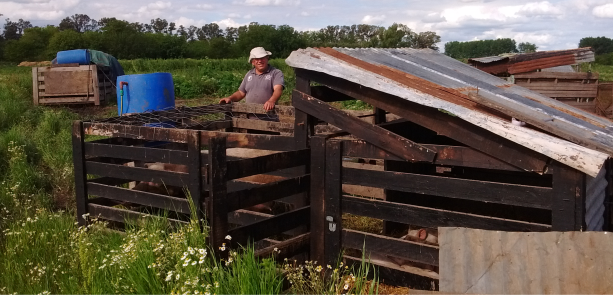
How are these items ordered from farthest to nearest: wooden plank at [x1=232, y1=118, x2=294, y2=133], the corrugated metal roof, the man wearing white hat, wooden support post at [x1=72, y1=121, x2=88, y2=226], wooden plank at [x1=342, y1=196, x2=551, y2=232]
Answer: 1. the man wearing white hat
2. wooden plank at [x1=232, y1=118, x2=294, y2=133]
3. wooden support post at [x1=72, y1=121, x2=88, y2=226]
4. wooden plank at [x1=342, y1=196, x2=551, y2=232]
5. the corrugated metal roof

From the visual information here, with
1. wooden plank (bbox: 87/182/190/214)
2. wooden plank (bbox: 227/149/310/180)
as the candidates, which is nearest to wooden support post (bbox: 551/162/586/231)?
wooden plank (bbox: 227/149/310/180)

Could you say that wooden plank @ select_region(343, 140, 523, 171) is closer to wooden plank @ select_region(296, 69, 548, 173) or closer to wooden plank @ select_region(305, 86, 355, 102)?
wooden plank @ select_region(296, 69, 548, 173)

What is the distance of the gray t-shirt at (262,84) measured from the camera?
7.97 meters

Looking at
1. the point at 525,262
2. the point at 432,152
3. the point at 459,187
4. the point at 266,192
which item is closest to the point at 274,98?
the point at 266,192

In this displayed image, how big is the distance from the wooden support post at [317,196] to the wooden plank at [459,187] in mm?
222

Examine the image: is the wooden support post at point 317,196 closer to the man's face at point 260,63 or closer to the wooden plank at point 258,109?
the wooden plank at point 258,109

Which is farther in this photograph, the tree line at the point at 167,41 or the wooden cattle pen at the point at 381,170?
the tree line at the point at 167,41

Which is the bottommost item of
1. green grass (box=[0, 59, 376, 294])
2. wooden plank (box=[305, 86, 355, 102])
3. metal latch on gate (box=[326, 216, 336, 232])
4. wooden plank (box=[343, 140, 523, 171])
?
green grass (box=[0, 59, 376, 294])

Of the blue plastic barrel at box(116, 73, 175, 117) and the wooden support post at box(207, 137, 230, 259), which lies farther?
the blue plastic barrel at box(116, 73, 175, 117)

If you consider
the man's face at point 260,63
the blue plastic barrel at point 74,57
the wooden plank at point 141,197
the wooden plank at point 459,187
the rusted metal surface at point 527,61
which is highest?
the blue plastic barrel at point 74,57

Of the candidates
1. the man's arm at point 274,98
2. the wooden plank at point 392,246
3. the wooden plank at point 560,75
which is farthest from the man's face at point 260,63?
the wooden plank at point 560,75

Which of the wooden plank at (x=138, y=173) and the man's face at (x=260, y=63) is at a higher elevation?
the man's face at (x=260, y=63)

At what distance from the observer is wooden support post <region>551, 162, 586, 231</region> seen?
12.4 feet

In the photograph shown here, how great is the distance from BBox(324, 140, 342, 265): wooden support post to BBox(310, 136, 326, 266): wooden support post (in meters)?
0.03
